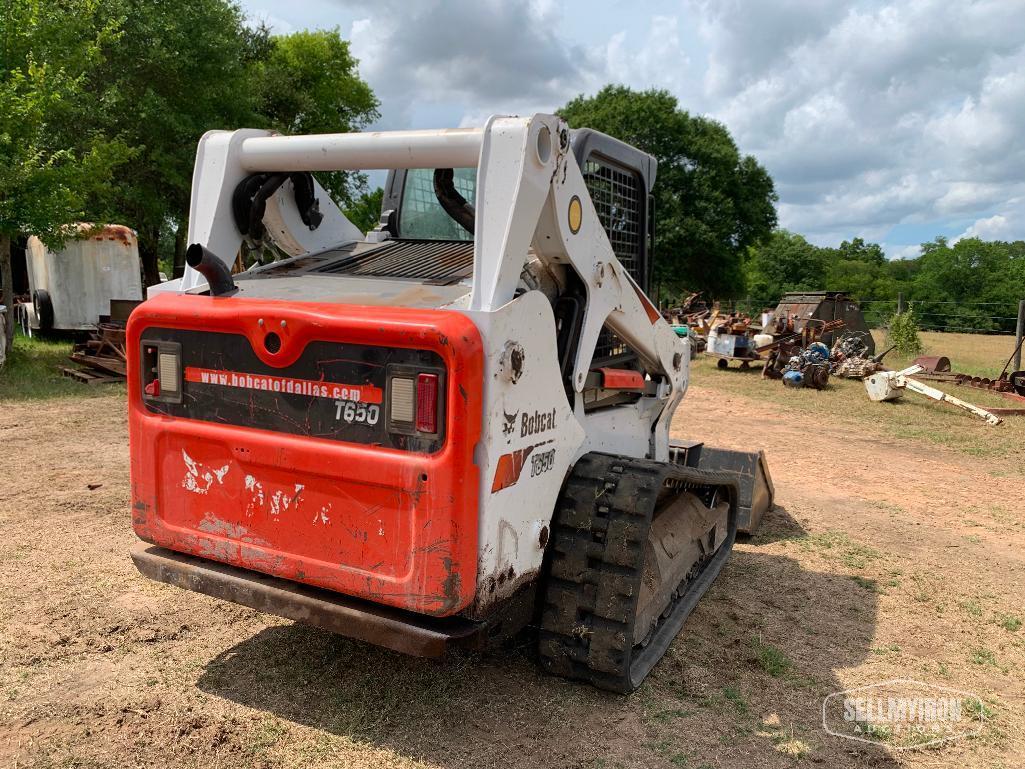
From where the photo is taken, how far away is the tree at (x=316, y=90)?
2916cm

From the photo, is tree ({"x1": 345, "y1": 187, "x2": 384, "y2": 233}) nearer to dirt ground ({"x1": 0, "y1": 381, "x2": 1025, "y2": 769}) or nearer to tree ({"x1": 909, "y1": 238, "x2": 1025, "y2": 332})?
dirt ground ({"x1": 0, "y1": 381, "x2": 1025, "y2": 769})

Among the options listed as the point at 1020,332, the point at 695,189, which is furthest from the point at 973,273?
the point at 1020,332

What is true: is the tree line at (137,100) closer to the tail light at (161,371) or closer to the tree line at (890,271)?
the tail light at (161,371)

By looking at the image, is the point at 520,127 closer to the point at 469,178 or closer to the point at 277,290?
the point at 277,290

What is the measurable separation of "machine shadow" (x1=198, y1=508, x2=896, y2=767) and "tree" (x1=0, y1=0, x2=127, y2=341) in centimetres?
1114

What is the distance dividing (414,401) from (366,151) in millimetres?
1073

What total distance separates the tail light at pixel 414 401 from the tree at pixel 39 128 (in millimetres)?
11914

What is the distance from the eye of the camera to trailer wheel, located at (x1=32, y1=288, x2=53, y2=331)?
17.0 meters

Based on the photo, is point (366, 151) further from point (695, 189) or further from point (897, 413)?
point (695, 189)

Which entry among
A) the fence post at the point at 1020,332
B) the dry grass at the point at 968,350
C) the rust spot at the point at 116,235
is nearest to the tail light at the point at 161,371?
the rust spot at the point at 116,235

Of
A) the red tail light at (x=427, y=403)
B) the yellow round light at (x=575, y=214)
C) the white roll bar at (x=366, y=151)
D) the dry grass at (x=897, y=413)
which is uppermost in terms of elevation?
the white roll bar at (x=366, y=151)

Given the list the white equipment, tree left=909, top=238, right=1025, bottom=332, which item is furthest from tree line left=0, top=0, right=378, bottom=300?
tree left=909, top=238, right=1025, bottom=332

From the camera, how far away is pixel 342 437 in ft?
9.78

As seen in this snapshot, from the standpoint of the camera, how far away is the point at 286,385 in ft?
10.1
